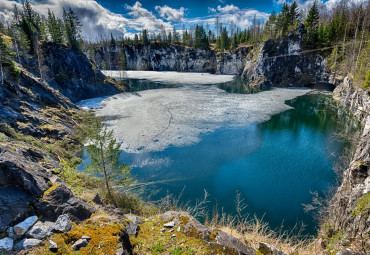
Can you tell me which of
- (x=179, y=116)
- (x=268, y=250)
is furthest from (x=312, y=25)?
(x=268, y=250)

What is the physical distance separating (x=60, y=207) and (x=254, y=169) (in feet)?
54.9

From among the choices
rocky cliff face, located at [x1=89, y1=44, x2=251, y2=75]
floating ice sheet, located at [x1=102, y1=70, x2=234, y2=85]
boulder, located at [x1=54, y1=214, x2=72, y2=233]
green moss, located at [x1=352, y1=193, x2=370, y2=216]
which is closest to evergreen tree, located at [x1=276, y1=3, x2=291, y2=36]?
floating ice sheet, located at [x1=102, y1=70, x2=234, y2=85]

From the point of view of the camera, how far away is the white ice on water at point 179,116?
2406 centimetres

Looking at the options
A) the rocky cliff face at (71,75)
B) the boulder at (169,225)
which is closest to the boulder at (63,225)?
the boulder at (169,225)

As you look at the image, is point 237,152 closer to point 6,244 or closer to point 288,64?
point 6,244

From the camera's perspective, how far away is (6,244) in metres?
4.12

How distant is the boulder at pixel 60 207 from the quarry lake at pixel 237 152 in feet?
31.3

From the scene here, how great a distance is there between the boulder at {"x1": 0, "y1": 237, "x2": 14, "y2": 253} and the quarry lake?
11.5 meters

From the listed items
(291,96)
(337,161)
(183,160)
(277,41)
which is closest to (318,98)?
(291,96)

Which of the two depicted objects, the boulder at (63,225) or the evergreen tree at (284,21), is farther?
the evergreen tree at (284,21)

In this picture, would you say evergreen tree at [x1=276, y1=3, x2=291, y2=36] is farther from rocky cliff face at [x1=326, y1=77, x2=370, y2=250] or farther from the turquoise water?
rocky cliff face at [x1=326, y1=77, x2=370, y2=250]

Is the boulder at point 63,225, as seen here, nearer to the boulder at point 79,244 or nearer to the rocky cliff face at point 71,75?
the boulder at point 79,244

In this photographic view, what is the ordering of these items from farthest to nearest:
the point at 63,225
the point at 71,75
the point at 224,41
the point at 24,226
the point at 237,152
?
the point at 224,41 → the point at 71,75 → the point at 237,152 → the point at 63,225 → the point at 24,226

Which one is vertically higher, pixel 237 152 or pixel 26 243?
pixel 26 243
